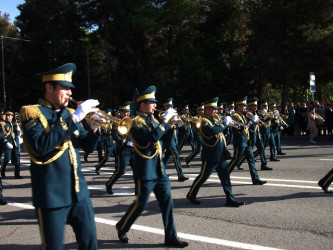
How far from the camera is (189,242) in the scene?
14.9ft

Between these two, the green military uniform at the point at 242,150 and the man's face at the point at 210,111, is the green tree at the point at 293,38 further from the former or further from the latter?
the man's face at the point at 210,111

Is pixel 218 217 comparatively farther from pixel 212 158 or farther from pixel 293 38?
pixel 293 38

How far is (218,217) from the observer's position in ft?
18.3

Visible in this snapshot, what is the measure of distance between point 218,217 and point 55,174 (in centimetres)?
328

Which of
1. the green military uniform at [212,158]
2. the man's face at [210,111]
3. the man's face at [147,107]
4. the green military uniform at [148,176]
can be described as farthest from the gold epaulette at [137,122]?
the man's face at [210,111]

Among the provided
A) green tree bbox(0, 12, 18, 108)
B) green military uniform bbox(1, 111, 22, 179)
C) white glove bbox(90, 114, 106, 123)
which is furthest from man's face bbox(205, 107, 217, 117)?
green tree bbox(0, 12, 18, 108)

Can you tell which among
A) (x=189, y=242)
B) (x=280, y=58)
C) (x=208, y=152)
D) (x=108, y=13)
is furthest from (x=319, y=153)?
(x=108, y=13)

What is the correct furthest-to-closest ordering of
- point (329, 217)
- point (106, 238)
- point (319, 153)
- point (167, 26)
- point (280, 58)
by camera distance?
point (167, 26) → point (280, 58) → point (319, 153) → point (329, 217) → point (106, 238)

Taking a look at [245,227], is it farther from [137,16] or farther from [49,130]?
[137,16]

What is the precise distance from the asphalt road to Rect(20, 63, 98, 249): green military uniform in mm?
1647

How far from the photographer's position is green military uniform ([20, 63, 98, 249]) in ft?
9.41

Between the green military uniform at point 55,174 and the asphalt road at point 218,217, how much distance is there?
165cm

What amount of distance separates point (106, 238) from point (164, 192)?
107 cm

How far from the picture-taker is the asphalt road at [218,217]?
456 cm
